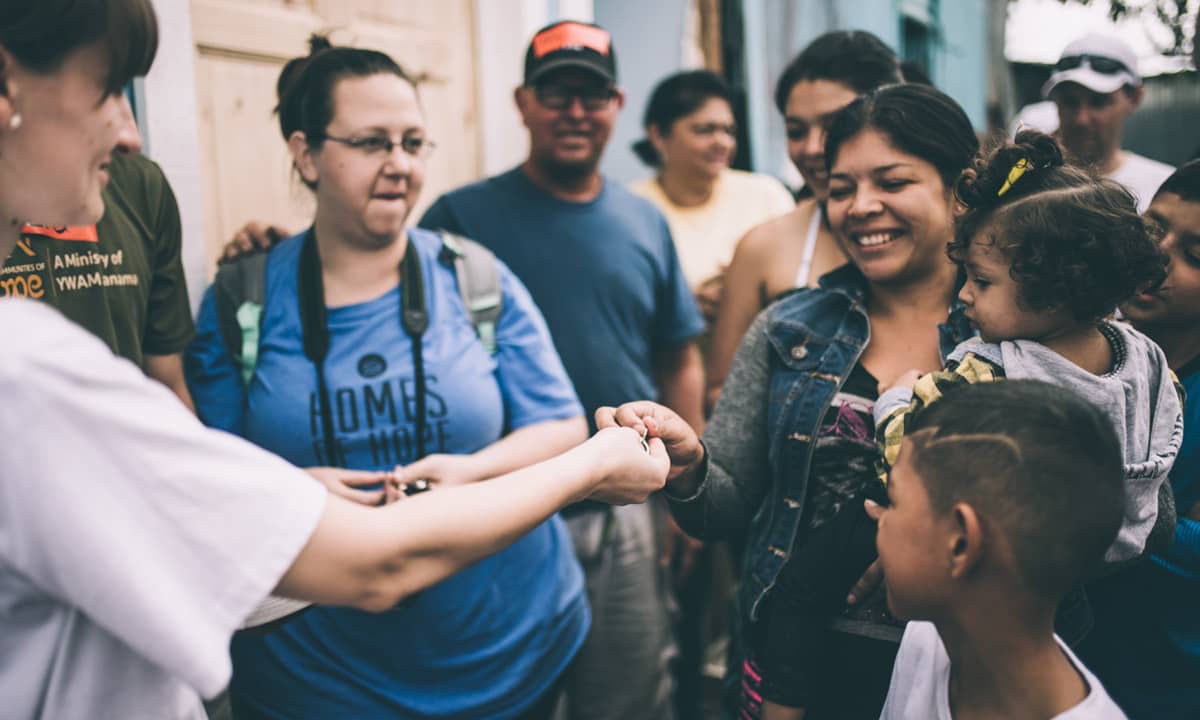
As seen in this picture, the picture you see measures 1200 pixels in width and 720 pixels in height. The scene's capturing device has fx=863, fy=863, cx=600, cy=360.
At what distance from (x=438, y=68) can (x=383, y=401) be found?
7.21 ft

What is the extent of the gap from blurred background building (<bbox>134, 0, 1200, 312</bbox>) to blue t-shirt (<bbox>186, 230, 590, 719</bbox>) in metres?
0.61

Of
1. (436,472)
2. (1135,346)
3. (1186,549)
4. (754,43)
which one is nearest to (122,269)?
(436,472)

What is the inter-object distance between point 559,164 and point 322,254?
117 centimetres

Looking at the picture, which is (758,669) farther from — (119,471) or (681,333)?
(681,333)

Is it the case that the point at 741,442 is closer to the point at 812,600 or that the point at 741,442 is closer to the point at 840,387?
the point at 840,387

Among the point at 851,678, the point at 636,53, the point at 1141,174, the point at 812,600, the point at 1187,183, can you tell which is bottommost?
the point at 851,678

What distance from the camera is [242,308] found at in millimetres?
2111

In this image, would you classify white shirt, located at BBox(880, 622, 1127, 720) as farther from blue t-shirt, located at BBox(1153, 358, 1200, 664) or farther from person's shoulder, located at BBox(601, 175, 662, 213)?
person's shoulder, located at BBox(601, 175, 662, 213)

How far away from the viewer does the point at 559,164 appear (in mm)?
3158

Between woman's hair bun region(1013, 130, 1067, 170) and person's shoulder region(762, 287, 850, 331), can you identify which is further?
person's shoulder region(762, 287, 850, 331)

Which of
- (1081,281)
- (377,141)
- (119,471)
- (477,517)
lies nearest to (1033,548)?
(1081,281)

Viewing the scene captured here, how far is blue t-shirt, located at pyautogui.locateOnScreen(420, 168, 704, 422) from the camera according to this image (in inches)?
121

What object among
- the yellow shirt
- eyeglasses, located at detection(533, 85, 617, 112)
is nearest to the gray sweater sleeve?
eyeglasses, located at detection(533, 85, 617, 112)

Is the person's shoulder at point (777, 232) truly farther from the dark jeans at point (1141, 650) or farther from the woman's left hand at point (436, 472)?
the dark jeans at point (1141, 650)
